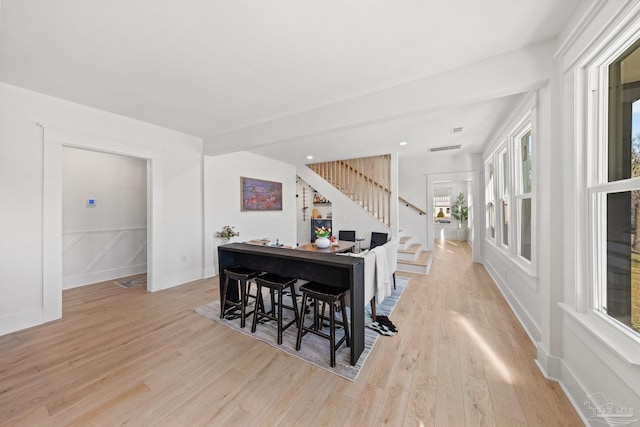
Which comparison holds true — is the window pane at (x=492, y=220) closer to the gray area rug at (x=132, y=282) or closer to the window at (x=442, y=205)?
the window at (x=442, y=205)

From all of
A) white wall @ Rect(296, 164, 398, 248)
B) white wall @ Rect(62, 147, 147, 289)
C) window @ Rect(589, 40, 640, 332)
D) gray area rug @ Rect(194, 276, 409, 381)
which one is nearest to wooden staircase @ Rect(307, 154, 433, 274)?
white wall @ Rect(296, 164, 398, 248)

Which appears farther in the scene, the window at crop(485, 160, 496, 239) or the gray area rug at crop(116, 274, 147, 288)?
the window at crop(485, 160, 496, 239)

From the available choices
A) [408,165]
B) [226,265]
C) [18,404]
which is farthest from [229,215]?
[408,165]

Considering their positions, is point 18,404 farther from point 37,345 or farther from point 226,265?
point 226,265

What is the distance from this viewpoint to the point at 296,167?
6941mm

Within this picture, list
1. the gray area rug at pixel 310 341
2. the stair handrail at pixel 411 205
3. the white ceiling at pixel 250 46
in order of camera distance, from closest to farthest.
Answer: the white ceiling at pixel 250 46 → the gray area rug at pixel 310 341 → the stair handrail at pixel 411 205

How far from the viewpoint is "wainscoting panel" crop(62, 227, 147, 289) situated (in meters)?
4.02

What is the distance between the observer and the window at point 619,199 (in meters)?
1.29

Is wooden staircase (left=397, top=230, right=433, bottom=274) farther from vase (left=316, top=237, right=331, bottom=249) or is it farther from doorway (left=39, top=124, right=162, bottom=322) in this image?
doorway (left=39, top=124, right=162, bottom=322)

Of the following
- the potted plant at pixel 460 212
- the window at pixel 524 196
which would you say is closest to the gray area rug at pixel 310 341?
the window at pixel 524 196

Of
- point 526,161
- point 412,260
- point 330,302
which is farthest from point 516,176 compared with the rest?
point 330,302

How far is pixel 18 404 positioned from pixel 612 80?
14.9 ft

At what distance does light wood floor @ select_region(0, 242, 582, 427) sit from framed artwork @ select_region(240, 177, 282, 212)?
3.02m

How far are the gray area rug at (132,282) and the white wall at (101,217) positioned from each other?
321mm
